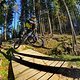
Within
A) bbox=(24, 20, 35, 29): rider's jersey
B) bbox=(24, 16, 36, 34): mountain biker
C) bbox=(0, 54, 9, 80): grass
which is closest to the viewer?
bbox=(0, 54, 9, 80): grass

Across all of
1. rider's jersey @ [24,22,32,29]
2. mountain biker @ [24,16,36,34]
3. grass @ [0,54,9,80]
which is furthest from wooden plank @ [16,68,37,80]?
rider's jersey @ [24,22,32,29]

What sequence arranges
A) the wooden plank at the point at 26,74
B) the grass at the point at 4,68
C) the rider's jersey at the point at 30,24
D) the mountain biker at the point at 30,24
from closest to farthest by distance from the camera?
the wooden plank at the point at 26,74 < the grass at the point at 4,68 < the mountain biker at the point at 30,24 < the rider's jersey at the point at 30,24

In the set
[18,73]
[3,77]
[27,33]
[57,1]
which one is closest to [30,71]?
[18,73]

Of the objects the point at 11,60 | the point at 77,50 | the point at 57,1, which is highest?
the point at 57,1

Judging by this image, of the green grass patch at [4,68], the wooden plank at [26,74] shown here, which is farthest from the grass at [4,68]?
the wooden plank at [26,74]

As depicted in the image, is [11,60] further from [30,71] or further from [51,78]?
[51,78]

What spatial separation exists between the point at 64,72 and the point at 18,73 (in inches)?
70.7

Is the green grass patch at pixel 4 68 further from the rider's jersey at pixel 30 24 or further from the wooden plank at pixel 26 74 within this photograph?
the rider's jersey at pixel 30 24

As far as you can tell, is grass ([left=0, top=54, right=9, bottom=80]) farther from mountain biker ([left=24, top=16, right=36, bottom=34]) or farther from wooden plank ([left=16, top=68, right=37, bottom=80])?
mountain biker ([left=24, top=16, right=36, bottom=34])

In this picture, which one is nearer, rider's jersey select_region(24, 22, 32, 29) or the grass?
the grass

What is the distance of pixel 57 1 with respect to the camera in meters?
48.5

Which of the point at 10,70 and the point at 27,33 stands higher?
the point at 27,33

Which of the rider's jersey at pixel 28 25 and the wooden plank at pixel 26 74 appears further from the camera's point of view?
the rider's jersey at pixel 28 25

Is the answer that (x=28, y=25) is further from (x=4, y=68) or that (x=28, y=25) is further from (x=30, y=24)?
(x=4, y=68)
